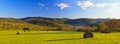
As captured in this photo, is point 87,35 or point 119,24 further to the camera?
point 119,24

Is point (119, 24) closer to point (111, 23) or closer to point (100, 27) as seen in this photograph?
point (111, 23)

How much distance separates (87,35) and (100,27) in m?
73.7

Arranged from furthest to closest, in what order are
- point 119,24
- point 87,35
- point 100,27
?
point 119,24, point 100,27, point 87,35

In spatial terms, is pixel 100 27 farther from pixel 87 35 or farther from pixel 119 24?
pixel 87 35

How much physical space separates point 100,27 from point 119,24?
28582 mm

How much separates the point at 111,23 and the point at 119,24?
274 inches

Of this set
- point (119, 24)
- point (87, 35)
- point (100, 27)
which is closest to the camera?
point (87, 35)

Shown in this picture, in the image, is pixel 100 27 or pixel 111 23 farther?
pixel 111 23

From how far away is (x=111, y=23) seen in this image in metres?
145

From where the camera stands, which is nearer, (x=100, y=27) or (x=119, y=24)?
(x=100, y=27)

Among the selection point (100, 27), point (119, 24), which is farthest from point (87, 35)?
point (119, 24)

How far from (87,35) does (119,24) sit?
3977 inches

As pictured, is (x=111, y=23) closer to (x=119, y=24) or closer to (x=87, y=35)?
(x=119, y=24)

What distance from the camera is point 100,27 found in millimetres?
114688
